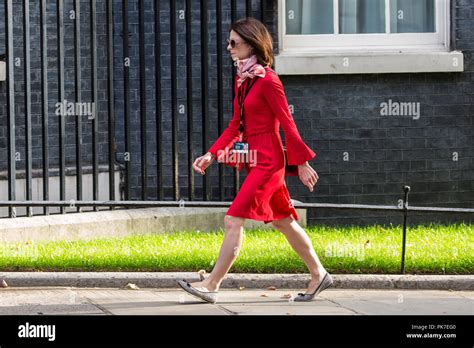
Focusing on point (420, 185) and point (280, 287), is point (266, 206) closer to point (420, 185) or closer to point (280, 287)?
point (280, 287)

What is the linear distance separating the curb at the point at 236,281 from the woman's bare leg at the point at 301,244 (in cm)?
70

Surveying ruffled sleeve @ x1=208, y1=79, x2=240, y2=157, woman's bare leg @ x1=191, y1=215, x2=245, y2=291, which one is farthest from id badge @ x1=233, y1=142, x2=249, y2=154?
woman's bare leg @ x1=191, y1=215, x2=245, y2=291

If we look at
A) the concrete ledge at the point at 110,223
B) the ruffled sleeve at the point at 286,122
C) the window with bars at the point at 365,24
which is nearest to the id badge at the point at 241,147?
the ruffled sleeve at the point at 286,122

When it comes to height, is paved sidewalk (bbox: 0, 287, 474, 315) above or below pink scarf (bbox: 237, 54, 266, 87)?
below

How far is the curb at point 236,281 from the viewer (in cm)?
963

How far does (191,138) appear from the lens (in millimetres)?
12203

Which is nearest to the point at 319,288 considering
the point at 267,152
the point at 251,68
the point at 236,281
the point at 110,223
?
the point at 236,281

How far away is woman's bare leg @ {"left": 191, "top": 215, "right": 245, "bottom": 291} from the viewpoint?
863 cm

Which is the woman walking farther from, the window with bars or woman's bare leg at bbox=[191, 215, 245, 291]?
the window with bars

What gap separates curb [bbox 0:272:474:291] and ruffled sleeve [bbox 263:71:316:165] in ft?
4.35

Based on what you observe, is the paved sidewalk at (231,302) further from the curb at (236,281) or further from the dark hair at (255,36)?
the dark hair at (255,36)

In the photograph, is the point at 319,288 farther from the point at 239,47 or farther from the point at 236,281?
the point at 239,47

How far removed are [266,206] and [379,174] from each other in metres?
4.84

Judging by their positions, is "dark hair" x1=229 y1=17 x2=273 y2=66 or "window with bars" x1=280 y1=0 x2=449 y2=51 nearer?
"dark hair" x1=229 y1=17 x2=273 y2=66
